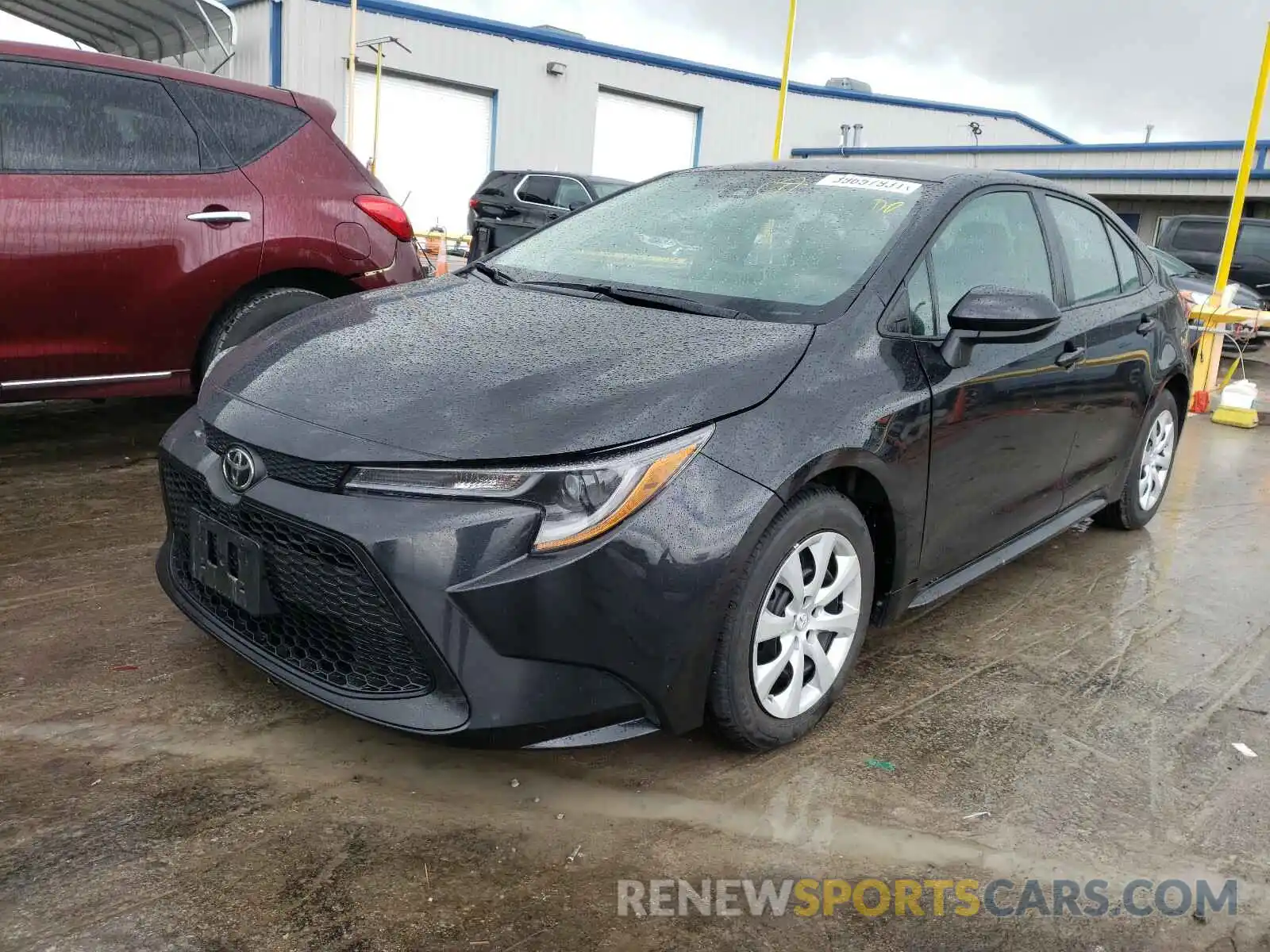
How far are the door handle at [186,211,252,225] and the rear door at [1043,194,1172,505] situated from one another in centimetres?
319

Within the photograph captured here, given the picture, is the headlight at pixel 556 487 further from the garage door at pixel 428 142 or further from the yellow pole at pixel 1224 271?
the garage door at pixel 428 142

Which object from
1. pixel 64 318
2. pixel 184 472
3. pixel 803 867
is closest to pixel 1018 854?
pixel 803 867

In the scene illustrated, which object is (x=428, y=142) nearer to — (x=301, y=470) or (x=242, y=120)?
(x=242, y=120)

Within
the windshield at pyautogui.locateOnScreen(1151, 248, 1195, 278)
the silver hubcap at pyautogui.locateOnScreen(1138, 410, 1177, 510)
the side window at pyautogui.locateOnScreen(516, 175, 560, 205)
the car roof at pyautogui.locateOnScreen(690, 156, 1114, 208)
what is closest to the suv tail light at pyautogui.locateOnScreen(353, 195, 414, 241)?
the car roof at pyautogui.locateOnScreen(690, 156, 1114, 208)

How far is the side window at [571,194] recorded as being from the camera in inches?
510

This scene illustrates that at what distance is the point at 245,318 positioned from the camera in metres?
4.57

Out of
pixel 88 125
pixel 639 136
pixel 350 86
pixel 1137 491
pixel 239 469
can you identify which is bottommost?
pixel 1137 491

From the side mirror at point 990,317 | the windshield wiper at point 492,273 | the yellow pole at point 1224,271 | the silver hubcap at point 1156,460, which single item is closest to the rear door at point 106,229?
the windshield wiper at point 492,273

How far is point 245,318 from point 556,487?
2.89m

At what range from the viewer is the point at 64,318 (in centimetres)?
413

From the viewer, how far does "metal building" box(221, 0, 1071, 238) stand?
1925cm

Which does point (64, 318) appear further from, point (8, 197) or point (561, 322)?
point (561, 322)

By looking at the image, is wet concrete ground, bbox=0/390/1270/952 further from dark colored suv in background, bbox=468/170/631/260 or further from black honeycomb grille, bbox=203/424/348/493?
dark colored suv in background, bbox=468/170/631/260

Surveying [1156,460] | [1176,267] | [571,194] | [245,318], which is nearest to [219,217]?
[245,318]
